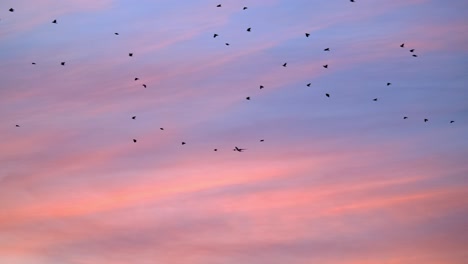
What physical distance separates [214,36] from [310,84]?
11.7 meters

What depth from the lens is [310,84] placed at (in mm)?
106188

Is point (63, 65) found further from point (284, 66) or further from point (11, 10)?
point (284, 66)

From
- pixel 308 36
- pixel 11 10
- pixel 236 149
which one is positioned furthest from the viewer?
pixel 236 149

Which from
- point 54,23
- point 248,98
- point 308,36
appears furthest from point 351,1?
point 54,23

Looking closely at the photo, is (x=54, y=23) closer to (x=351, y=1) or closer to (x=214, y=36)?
(x=214, y=36)

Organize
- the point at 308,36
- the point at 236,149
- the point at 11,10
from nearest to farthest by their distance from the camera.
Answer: the point at 11,10 → the point at 308,36 → the point at 236,149

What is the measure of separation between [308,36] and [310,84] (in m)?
6.25

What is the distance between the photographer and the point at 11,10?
9475 centimetres

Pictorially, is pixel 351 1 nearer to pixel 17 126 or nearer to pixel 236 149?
pixel 236 149

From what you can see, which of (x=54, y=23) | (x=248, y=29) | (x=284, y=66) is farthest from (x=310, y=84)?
(x=54, y=23)

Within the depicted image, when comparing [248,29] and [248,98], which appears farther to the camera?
[248,98]

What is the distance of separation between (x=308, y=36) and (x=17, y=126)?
31.8 m

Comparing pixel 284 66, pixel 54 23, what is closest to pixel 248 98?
pixel 284 66

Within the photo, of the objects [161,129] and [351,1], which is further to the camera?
[161,129]
